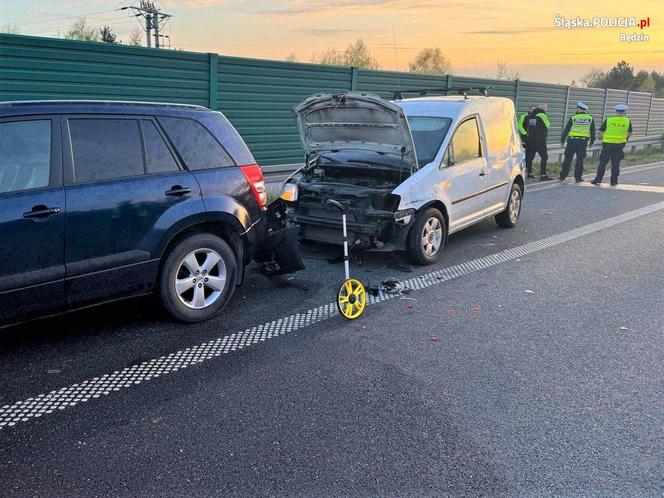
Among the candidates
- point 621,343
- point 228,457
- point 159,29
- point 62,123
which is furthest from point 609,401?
point 159,29

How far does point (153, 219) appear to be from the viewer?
4.45 metres

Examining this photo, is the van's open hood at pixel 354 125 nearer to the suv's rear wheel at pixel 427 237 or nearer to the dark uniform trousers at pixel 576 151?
the suv's rear wheel at pixel 427 237

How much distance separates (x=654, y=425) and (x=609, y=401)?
311mm

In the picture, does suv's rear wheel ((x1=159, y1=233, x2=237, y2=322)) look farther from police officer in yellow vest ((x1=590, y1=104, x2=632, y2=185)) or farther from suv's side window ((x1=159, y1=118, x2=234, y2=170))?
police officer in yellow vest ((x1=590, y1=104, x2=632, y2=185))

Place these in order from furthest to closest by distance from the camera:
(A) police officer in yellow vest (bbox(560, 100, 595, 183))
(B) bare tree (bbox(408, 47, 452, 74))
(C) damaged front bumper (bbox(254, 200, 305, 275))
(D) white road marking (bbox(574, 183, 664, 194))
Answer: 1. (B) bare tree (bbox(408, 47, 452, 74))
2. (A) police officer in yellow vest (bbox(560, 100, 595, 183))
3. (D) white road marking (bbox(574, 183, 664, 194))
4. (C) damaged front bumper (bbox(254, 200, 305, 275))

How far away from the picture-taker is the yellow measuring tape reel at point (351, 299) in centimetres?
488

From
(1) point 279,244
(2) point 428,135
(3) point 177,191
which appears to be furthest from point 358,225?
(3) point 177,191

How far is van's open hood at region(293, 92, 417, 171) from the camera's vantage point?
639cm

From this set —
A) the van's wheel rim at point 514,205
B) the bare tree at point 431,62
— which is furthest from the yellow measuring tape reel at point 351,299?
the bare tree at point 431,62

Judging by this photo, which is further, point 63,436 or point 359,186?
point 359,186

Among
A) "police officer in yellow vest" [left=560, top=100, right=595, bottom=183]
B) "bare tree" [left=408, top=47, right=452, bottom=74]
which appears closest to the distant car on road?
"police officer in yellow vest" [left=560, top=100, right=595, bottom=183]

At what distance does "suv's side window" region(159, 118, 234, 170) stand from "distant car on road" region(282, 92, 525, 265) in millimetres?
1378

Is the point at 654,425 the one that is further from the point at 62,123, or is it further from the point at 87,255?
the point at 62,123

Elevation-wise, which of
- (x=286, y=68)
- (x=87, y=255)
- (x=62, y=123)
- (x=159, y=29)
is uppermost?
(x=159, y=29)
